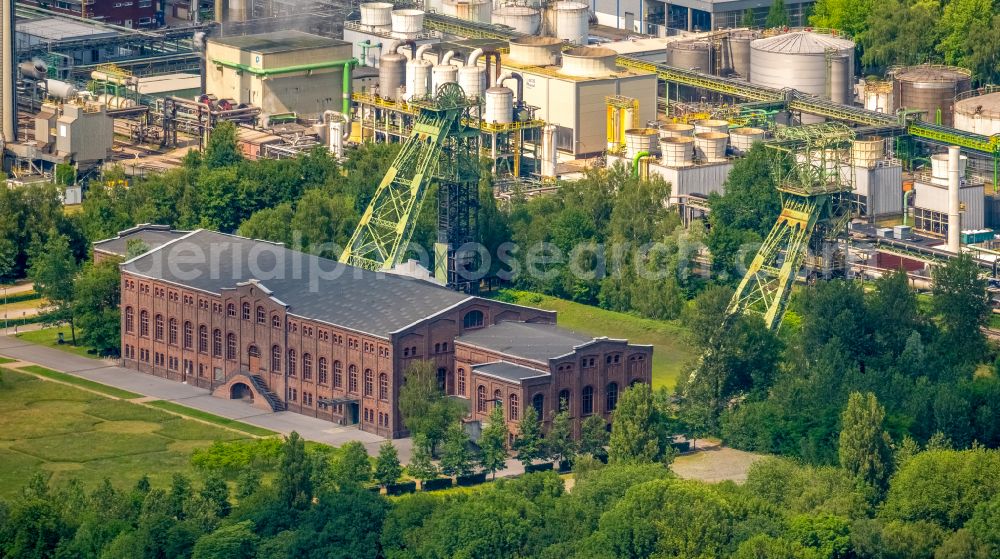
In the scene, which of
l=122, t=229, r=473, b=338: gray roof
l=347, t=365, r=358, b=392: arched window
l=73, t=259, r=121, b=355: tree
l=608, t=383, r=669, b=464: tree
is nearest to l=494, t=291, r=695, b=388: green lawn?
l=122, t=229, r=473, b=338: gray roof

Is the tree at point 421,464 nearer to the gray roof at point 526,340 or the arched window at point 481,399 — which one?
the arched window at point 481,399

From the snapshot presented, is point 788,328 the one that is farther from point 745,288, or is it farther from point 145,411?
point 145,411

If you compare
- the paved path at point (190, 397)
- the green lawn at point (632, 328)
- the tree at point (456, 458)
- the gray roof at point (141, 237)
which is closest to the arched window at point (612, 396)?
the paved path at point (190, 397)

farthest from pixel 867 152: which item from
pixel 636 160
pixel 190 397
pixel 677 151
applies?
pixel 190 397

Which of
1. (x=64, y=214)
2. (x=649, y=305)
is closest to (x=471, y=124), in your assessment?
(x=649, y=305)

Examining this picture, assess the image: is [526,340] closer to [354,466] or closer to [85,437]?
[354,466]
